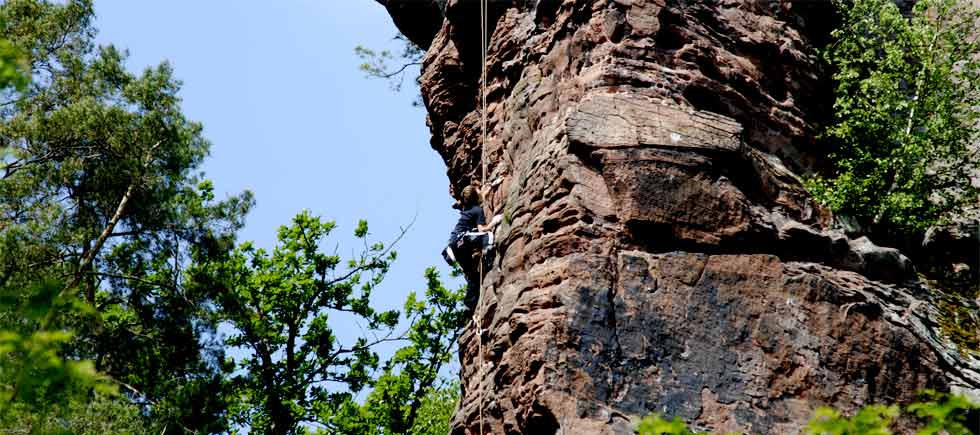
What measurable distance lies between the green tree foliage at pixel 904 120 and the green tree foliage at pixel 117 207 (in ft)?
41.9

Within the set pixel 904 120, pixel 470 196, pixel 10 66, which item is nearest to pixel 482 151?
pixel 470 196

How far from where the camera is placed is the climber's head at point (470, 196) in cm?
1460

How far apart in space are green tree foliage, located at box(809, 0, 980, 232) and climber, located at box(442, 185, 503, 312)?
3798 mm

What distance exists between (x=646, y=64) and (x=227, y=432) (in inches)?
541

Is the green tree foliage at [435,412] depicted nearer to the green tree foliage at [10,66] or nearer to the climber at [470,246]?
the climber at [470,246]

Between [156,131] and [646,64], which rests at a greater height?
[156,131]

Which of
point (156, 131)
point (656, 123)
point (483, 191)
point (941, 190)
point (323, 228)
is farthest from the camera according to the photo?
point (323, 228)

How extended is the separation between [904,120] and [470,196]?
5.43 meters

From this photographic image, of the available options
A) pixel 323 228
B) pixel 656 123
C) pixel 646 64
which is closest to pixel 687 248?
pixel 656 123

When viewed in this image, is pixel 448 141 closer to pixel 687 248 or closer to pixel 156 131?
pixel 687 248

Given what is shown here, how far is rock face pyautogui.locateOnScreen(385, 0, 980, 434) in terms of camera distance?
10039 mm

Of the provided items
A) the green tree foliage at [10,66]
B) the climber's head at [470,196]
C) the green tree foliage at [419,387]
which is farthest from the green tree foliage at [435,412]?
the green tree foliage at [10,66]

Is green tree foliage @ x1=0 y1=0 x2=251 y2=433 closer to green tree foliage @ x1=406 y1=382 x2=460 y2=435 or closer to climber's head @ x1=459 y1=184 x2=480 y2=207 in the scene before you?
green tree foliage @ x1=406 y1=382 x2=460 y2=435

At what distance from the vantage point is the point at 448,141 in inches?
633
